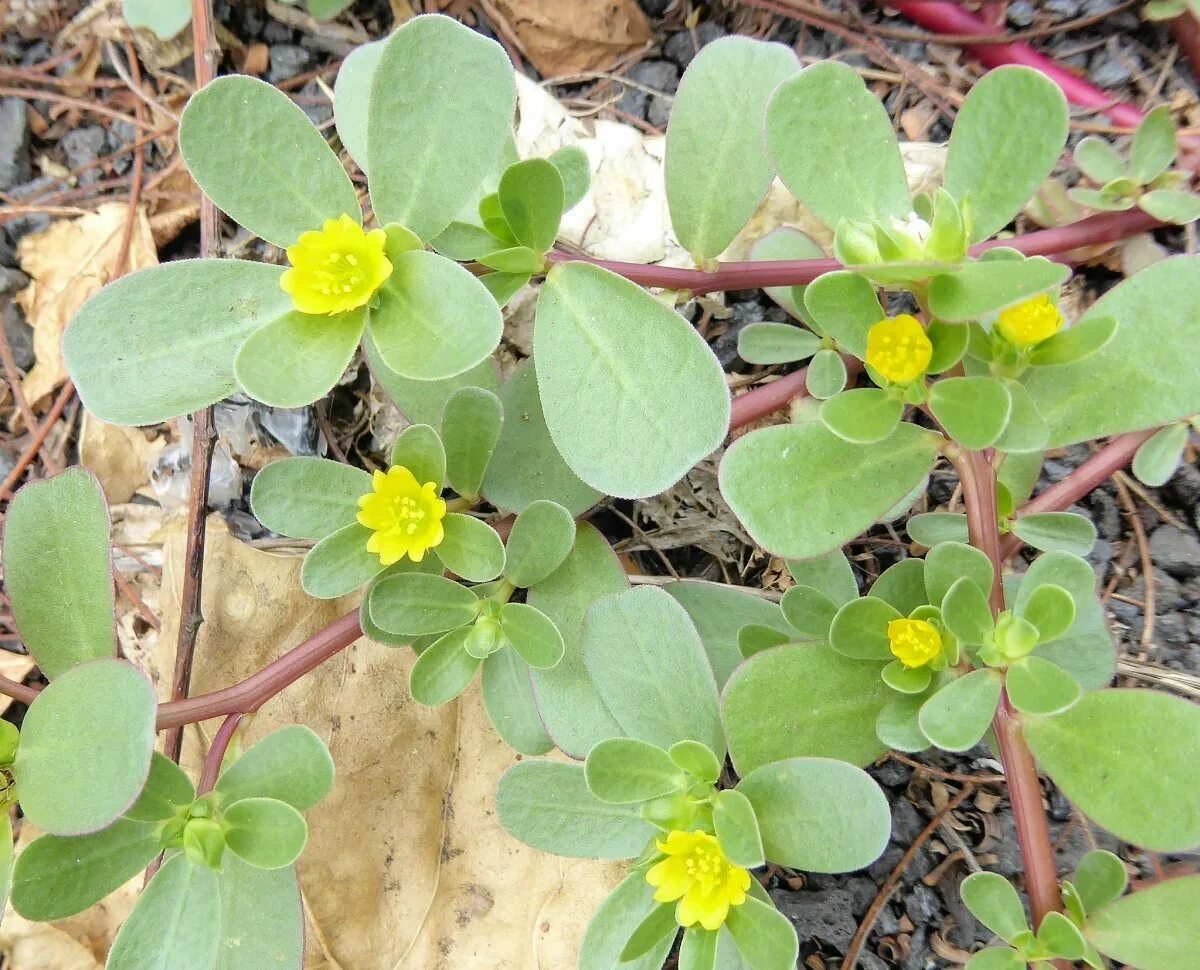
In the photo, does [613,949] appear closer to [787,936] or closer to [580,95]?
[787,936]

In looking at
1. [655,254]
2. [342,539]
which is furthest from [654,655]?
[655,254]

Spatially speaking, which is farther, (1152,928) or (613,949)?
(613,949)

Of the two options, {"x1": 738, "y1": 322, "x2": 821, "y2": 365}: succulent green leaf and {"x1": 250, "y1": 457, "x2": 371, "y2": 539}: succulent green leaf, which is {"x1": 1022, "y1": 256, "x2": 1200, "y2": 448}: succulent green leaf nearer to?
{"x1": 738, "y1": 322, "x2": 821, "y2": 365}: succulent green leaf

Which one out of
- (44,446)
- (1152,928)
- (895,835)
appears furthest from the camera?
(44,446)

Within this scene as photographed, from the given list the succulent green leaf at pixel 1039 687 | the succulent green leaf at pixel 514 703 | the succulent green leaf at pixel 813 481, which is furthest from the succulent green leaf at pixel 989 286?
the succulent green leaf at pixel 514 703

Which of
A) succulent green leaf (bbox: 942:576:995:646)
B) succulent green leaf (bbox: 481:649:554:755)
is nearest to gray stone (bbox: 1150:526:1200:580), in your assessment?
succulent green leaf (bbox: 942:576:995:646)

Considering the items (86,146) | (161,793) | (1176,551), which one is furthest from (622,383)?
(86,146)

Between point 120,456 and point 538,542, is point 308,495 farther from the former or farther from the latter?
point 120,456
